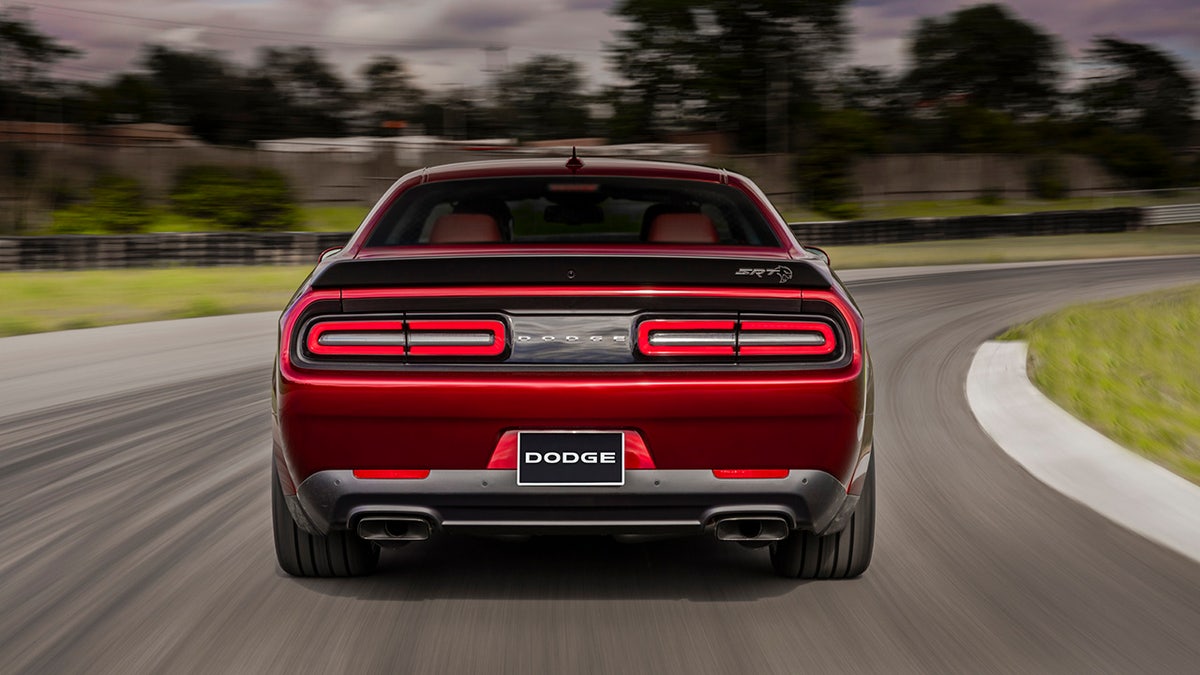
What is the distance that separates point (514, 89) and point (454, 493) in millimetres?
126143

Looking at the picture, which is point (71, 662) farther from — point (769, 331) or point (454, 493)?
point (769, 331)

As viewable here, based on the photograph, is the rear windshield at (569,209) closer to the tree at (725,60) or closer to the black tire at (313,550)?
the black tire at (313,550)

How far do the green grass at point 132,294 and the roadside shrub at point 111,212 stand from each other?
78.3ft

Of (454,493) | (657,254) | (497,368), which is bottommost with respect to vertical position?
(454,493)

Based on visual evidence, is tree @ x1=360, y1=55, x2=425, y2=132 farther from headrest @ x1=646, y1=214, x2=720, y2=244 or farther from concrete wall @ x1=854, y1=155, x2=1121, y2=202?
headrest @ x1=646, y1=214, x2=720, y2=244

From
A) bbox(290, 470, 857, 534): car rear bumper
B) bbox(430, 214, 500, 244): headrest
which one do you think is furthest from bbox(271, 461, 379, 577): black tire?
bbox(430, 214, 500, 244): headrest

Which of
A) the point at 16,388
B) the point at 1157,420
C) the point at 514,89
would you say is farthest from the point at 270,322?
the point at 514,89

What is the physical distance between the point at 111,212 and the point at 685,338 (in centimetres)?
4782

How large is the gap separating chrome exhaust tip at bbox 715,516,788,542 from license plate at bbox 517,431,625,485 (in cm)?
39

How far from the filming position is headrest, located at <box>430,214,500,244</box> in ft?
15.7

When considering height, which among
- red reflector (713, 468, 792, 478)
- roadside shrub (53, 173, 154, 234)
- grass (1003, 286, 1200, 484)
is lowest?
roadside shrub (53, 173, 154, 234)

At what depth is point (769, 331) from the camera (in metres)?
3.89

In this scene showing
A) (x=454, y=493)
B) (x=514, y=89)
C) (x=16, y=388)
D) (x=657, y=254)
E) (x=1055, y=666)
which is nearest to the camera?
(x=1055, y=666)

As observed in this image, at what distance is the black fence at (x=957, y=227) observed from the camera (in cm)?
3659
